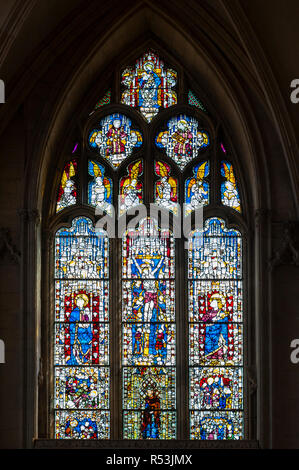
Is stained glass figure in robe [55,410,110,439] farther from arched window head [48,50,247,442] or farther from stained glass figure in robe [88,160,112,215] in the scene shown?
stained glass figure in robe [88,160,112,215]

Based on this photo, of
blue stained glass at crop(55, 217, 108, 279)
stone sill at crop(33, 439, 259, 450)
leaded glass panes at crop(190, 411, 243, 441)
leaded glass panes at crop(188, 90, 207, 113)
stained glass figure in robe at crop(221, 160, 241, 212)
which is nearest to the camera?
stone sill at crop(33, 439, 259, 450)

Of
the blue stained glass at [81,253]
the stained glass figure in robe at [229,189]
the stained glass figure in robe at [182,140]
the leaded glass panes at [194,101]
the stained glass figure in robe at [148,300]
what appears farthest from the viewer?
the leaded glass panes at [194,101]

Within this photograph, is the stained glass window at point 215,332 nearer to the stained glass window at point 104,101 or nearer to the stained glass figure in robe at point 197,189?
the stained glass figure in robe at point 197,189

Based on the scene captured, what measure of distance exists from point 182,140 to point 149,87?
3.23 ft

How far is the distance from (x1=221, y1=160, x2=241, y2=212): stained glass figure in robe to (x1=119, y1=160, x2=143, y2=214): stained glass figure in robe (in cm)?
122

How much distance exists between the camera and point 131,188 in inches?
691

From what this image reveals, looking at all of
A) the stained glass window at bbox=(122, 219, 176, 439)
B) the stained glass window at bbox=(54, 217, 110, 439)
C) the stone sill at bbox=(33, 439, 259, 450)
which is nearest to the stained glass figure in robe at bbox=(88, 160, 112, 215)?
the stained glass window at bbox=(54, 217, 110, 439)

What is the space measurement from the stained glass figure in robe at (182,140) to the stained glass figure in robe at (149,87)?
1.07ft

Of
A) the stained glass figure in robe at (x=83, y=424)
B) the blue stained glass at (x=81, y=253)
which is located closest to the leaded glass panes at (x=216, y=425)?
the stained glass figure in robe at (x=83, y=424)

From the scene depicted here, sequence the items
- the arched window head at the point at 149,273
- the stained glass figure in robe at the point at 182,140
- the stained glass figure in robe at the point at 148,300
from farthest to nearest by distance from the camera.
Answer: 1. the stained glass figure in robe at the point at 182,140
2. the stained glass figure in robe at the point at 148,300
3. the arched window head at the point at 149,273

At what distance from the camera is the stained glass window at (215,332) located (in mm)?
16688

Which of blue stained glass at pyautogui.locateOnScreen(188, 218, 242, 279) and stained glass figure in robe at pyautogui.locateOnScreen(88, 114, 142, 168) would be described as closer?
blue stained glass at pyautogui.locateOnScreen(188, 218, 242, 279)

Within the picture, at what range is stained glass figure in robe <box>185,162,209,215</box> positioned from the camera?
1744 cm
